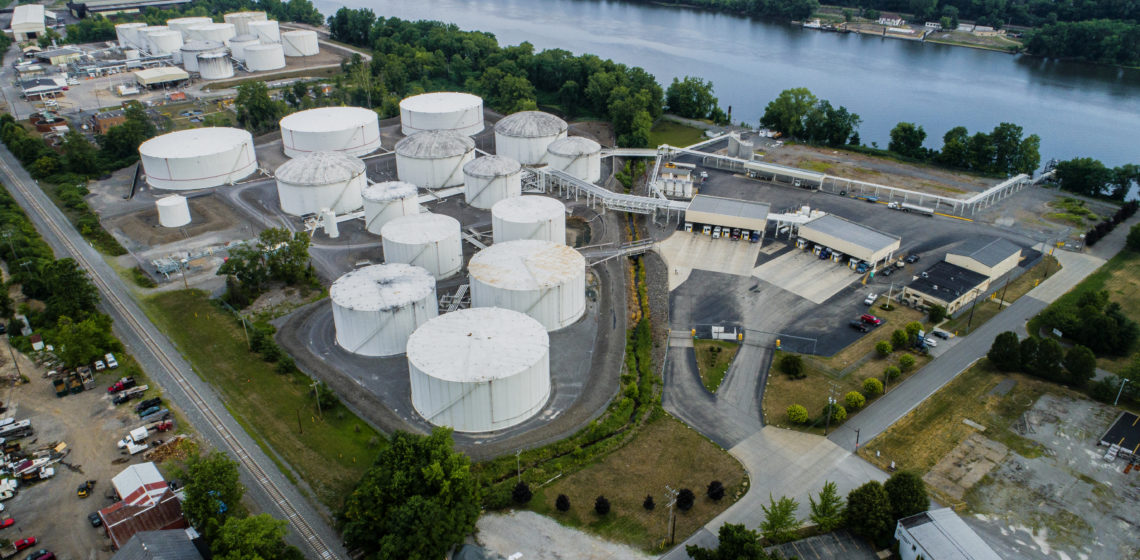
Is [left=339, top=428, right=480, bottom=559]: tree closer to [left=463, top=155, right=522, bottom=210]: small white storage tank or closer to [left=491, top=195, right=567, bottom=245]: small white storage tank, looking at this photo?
[left=491, top=195, right=567, bottom=245]: small white storage tank

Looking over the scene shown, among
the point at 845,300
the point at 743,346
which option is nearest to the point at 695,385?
the point at 743,346

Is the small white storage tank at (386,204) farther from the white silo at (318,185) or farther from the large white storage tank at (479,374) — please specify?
the large white storage tank at (479,374)

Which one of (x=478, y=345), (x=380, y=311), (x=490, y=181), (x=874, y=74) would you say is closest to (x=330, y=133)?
(x=490, y=181)

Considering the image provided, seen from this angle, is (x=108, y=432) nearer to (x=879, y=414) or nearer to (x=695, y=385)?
(x=695, y=385)

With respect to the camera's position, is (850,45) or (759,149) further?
(850,45)

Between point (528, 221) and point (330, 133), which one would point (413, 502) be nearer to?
point (528, 221)

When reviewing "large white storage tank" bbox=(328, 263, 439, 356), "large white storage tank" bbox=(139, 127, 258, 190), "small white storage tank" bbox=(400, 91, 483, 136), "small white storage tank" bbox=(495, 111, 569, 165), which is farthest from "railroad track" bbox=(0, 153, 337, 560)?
"small white storage tank" bbox=(495, 111, 569, 165)

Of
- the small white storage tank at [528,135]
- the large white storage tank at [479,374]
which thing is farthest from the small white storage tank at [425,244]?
the small white storage tank at [528,135]
